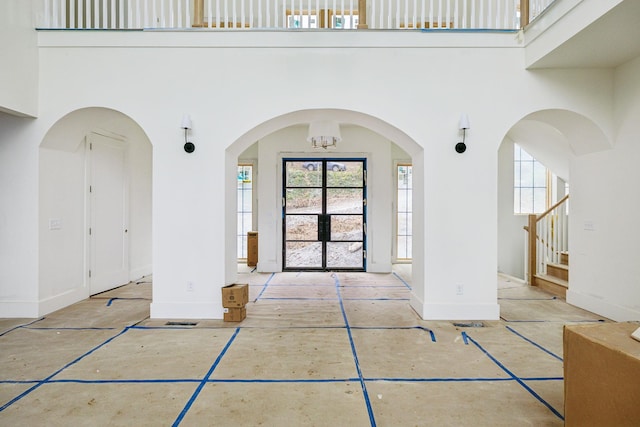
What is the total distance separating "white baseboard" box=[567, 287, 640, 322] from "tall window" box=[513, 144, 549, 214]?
3.76 metres

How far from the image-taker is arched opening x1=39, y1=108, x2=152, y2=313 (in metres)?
4.15

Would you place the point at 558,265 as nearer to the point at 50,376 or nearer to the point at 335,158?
the point at 335,158

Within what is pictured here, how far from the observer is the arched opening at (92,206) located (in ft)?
13.6

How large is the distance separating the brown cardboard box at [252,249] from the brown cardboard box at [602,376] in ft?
21.8

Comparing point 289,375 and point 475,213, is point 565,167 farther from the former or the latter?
point 289,375

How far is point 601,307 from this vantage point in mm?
4117

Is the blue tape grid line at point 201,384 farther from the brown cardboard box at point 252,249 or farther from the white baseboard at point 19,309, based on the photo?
the brown cardboard box at point 252,249

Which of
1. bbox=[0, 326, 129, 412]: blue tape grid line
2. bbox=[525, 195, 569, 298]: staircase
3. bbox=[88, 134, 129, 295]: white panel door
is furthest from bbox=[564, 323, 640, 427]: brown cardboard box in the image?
bbox=[88, 134, 129, 295]: white panel door

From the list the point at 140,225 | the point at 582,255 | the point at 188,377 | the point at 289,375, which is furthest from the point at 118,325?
the point at 582,255

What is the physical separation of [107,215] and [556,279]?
23.4 ft

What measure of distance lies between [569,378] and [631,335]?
1.25 ft

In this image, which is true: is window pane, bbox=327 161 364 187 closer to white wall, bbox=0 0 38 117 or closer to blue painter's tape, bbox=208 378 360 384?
white wall, bbox=0 0 38 117

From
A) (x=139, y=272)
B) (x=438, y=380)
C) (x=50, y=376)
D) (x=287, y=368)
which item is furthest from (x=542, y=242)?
(x=139, y=272)

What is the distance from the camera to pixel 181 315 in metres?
4.00
